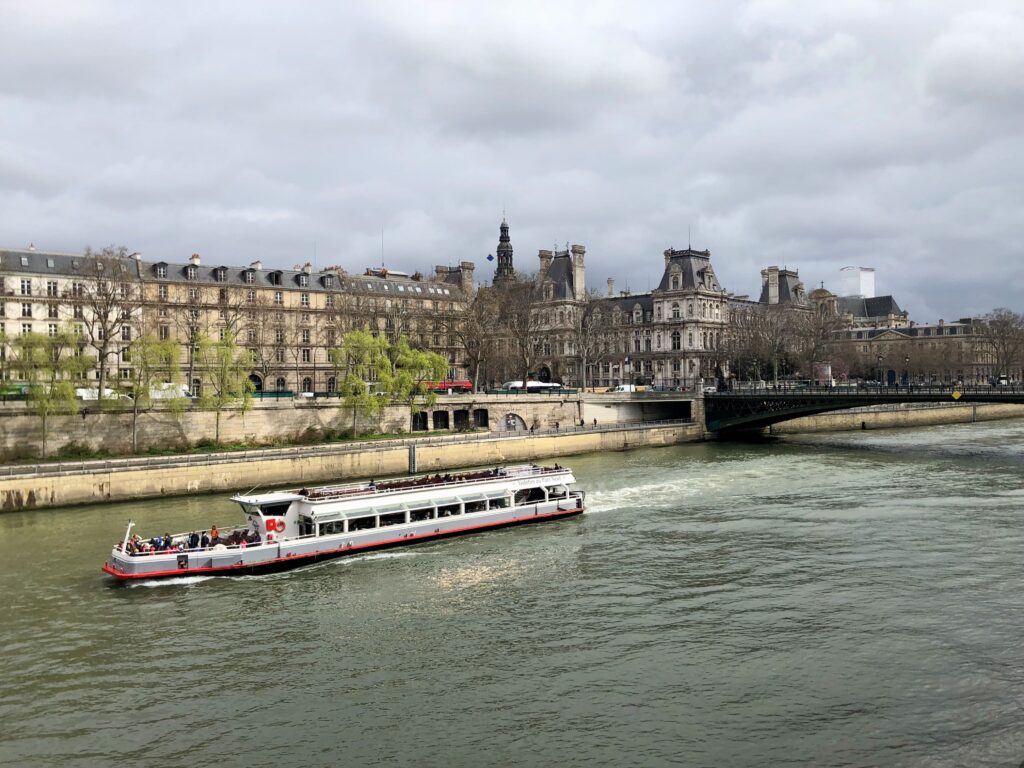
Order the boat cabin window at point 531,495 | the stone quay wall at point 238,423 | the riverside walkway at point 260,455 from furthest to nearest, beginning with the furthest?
the stone quay wall at point 238,423 → the riverside walkway at point 260,455 → the boat cabin window at point 531,495

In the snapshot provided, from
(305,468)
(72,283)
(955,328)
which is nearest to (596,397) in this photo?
(305,468)

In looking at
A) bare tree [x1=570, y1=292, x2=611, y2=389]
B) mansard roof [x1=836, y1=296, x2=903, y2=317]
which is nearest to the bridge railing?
bare tree [x1=570, y1=292, x2=611, y2=389]

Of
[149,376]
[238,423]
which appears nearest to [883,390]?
[238,423]

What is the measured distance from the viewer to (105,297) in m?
58.9

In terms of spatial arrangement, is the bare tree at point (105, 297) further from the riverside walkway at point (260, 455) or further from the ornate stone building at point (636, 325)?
the ornate stone building at point (636, 325)

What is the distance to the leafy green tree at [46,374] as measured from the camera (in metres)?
50.7

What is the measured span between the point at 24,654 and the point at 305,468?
3053 cm

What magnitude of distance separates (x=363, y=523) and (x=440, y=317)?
54.9 metres

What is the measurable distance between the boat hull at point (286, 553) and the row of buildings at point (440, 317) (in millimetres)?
31533

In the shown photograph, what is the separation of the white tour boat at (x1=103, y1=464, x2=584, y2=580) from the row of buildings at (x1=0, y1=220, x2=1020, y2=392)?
3011 centimetres

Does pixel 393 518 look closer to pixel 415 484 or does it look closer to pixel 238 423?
pixel 415 484

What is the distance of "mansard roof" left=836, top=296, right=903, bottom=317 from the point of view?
171 m

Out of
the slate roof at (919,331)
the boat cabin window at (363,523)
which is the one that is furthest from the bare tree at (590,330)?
the boat cabin window at (363,523)

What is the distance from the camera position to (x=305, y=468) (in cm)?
5353
